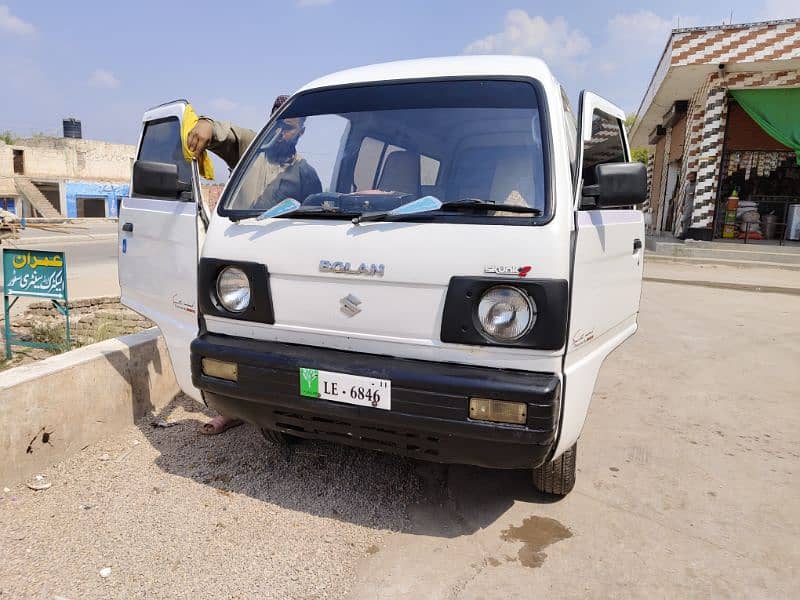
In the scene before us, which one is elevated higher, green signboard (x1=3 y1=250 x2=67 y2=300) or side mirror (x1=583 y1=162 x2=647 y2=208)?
side mirror (x1=583 y1=162 x2=647 y2=208)

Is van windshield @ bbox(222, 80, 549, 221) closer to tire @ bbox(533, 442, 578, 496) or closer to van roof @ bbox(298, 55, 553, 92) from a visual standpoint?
van roof @ bbox(298, 55, 553, 92)

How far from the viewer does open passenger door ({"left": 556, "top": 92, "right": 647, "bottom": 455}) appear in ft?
7.52

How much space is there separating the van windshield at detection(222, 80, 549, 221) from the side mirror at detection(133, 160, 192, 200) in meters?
0.32

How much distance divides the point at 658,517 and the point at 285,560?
5.74 feet

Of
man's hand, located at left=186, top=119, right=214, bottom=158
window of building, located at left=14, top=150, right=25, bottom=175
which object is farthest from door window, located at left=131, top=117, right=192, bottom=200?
window of building, located at left=14, top=150, right=25, bottom=175

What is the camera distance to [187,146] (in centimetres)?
310

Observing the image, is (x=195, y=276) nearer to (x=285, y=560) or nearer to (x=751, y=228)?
(x=285, y=560)

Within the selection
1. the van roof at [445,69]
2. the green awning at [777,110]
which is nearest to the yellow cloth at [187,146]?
the van roof at [445,69]

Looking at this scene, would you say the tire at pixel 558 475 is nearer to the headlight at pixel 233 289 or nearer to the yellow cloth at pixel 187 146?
the headlight at pixel 233 289

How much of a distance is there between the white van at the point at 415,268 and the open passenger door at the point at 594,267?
0.05 feet

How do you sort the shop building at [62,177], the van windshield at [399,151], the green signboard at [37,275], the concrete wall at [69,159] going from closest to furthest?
the van windshield at [399,151]
the green signboard at [37,275]
the shop building at [62,177]
the concrete wall at [69,159]

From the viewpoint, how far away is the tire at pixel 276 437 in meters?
3.15

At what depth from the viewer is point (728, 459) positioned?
3.36 m

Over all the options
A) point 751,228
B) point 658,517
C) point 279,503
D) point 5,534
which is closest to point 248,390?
point 279,503
